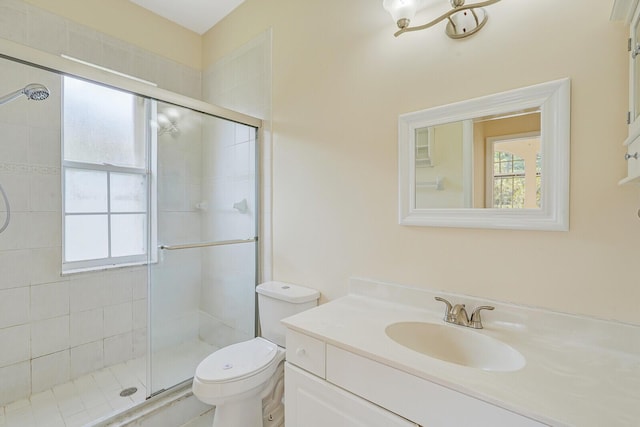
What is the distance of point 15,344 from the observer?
1.74 meters

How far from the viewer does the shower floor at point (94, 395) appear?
160cm

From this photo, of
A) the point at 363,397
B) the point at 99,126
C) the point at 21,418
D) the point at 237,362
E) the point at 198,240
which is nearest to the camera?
the point at 363,397

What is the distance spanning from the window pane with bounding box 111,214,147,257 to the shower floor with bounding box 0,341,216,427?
0.83 meters

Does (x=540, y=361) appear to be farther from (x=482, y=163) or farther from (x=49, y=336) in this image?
(x=49, y=336)

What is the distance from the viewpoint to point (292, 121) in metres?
1.86

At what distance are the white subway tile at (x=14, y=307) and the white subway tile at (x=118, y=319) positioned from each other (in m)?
0.42

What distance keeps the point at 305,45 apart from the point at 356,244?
4.10 feet

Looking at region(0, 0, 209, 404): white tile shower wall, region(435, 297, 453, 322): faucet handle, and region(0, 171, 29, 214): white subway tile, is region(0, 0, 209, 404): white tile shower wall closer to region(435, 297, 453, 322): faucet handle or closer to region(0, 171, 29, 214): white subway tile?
region(0, 171, 29, 214): white subway tile

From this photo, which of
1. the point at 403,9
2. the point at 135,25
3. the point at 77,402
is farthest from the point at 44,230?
the point at 403,9

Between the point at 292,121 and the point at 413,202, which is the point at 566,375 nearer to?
the point at 413,202

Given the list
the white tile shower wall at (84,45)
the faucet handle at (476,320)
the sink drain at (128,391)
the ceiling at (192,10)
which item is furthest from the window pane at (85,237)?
the faucet handle at (476,320)

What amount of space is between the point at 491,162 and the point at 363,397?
3.24ft

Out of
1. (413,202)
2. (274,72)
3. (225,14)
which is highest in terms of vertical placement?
(225,14)

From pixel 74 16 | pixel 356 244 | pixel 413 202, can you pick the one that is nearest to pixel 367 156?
pixel 413 202
